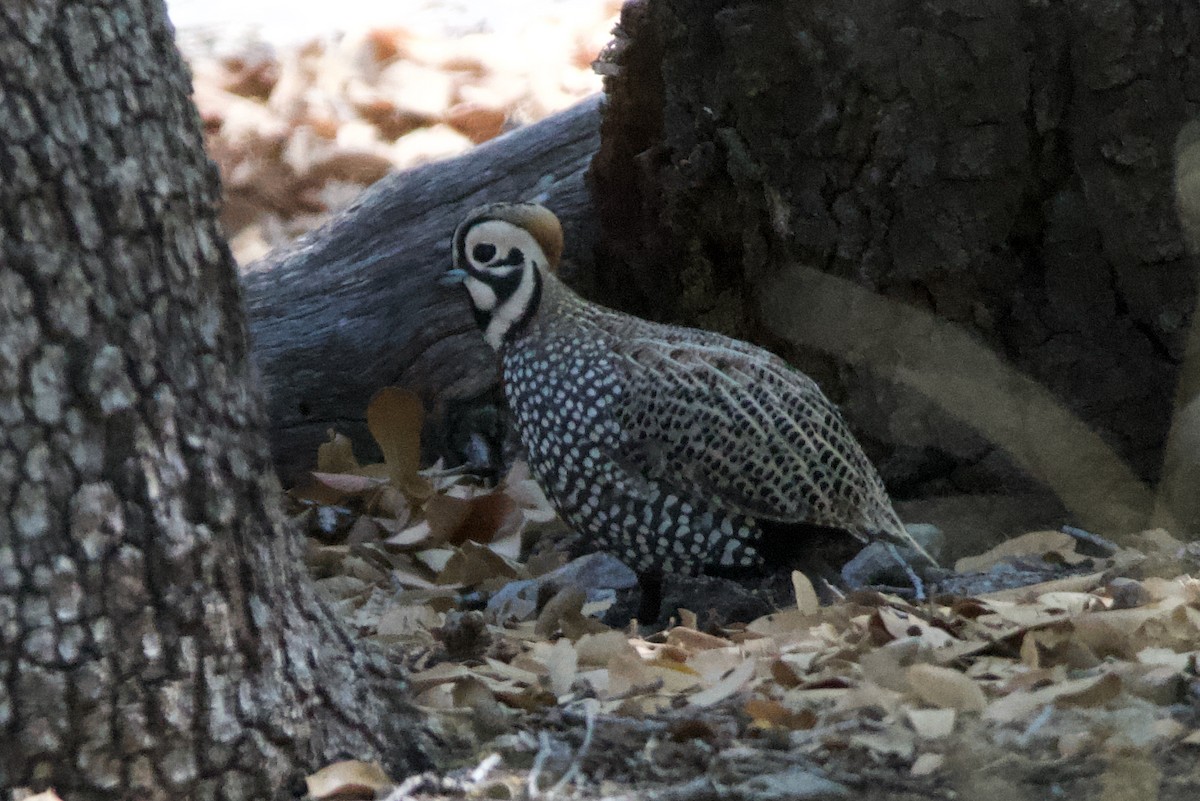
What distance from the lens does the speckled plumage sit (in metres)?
3.22

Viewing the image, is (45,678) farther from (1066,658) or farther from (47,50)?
(1066,658)

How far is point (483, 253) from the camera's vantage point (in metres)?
3.53

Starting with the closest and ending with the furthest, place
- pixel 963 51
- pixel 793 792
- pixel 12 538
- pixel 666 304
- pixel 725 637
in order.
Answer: pixel 12 538
pixel 793 792
pixel 725 637
pixel 963 51
pixel 666 304

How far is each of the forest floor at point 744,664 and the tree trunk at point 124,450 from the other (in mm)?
222

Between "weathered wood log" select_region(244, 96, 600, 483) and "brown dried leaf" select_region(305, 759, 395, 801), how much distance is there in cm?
261

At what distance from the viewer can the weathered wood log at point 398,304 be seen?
455 centimetres

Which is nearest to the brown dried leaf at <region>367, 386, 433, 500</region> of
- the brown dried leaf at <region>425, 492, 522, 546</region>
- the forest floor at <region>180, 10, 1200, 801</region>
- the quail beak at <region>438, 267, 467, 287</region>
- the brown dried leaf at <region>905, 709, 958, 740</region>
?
the forest floor at <region>180, 10, 1200, 801</region>

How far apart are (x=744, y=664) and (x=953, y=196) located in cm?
177

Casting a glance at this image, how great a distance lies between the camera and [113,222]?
1765mm

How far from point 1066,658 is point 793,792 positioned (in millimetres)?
686

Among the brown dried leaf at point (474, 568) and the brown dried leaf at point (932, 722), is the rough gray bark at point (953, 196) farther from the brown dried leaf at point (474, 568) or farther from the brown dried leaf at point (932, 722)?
the brown dried leaf at point (932, 722)

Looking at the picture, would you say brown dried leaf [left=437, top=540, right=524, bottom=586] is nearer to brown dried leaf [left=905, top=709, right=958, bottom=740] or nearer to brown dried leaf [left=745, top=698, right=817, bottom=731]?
brown dried leaf [left=745, top=698, right=817, bottom=731]

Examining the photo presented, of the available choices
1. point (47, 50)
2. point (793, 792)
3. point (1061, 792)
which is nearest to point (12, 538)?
point (47, 50)

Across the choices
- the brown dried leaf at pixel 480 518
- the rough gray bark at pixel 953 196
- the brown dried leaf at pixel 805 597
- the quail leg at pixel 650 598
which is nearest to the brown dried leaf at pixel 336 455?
the brown dried leaf at pixel 480 518
